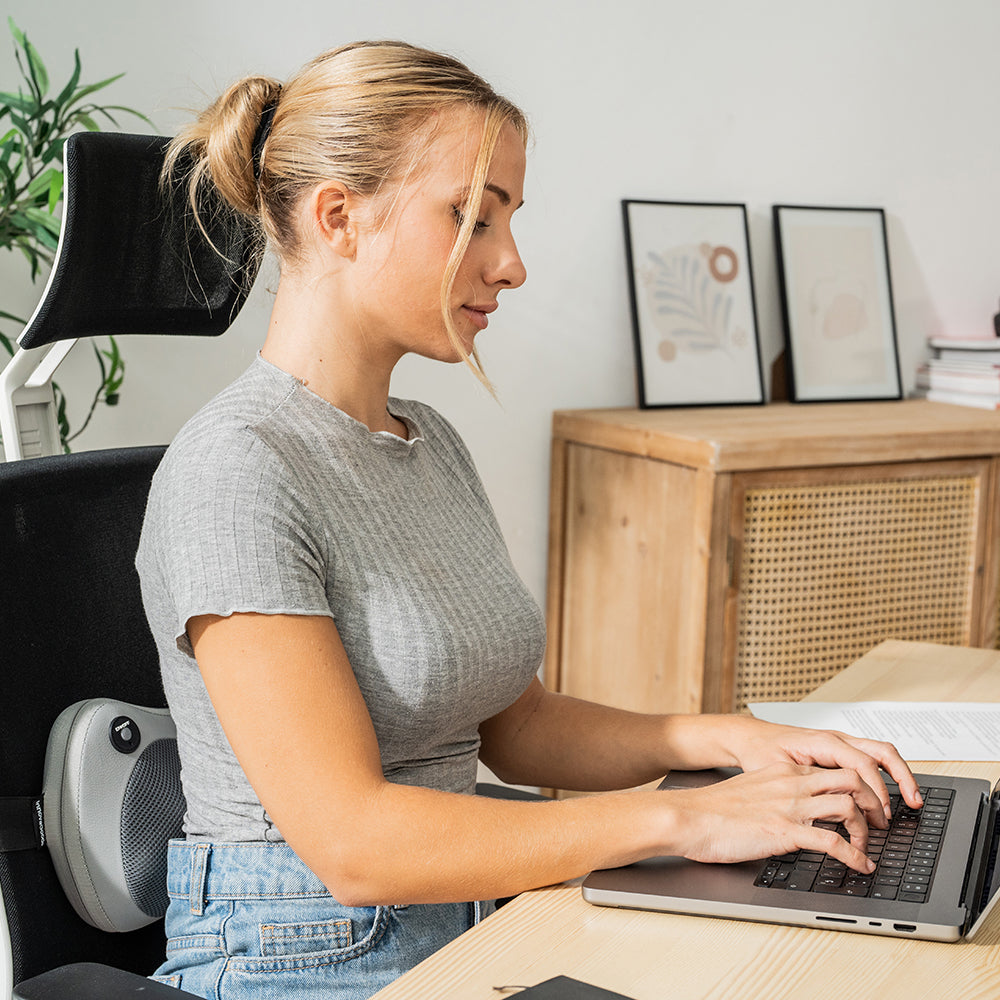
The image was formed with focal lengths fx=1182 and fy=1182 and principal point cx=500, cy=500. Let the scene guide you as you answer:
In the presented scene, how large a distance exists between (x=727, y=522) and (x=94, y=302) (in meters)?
1.30

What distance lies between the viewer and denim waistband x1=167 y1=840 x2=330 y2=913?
3.24ft

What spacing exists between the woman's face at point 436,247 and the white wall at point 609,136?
936 millimetres

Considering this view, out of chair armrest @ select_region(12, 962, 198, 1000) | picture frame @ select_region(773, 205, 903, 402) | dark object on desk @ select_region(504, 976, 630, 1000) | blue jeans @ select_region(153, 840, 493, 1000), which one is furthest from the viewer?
picture frame @ select_region(773, 205, 903, 402)

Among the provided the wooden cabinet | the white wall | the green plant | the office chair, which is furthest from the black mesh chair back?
the wooden cabinet

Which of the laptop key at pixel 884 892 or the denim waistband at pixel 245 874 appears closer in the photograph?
the laptop key at pixel 884 892

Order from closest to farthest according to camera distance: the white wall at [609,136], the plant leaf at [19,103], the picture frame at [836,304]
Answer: the plant leaf at [19,103], the white wall at [609,136], the picture frame at [836,304]

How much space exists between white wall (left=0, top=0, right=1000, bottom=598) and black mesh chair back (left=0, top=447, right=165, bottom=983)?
0.89 m

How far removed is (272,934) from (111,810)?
0.61 feet

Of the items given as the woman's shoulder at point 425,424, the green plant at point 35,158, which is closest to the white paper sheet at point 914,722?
the woman's shoulder at point 425,424

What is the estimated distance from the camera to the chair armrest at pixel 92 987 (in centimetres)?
85

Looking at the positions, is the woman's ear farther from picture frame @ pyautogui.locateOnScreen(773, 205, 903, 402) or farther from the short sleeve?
picture frame @ pyautogui.locateOnScreen(773, 205, 903, 402)

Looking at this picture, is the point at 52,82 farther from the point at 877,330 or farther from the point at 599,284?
the point at 877,330

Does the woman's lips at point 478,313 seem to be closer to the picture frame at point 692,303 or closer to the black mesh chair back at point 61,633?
the black mesh chair back at point 61,633

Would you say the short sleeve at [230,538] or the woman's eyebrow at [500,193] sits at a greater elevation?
the woman's eyebrow at [500,193]
